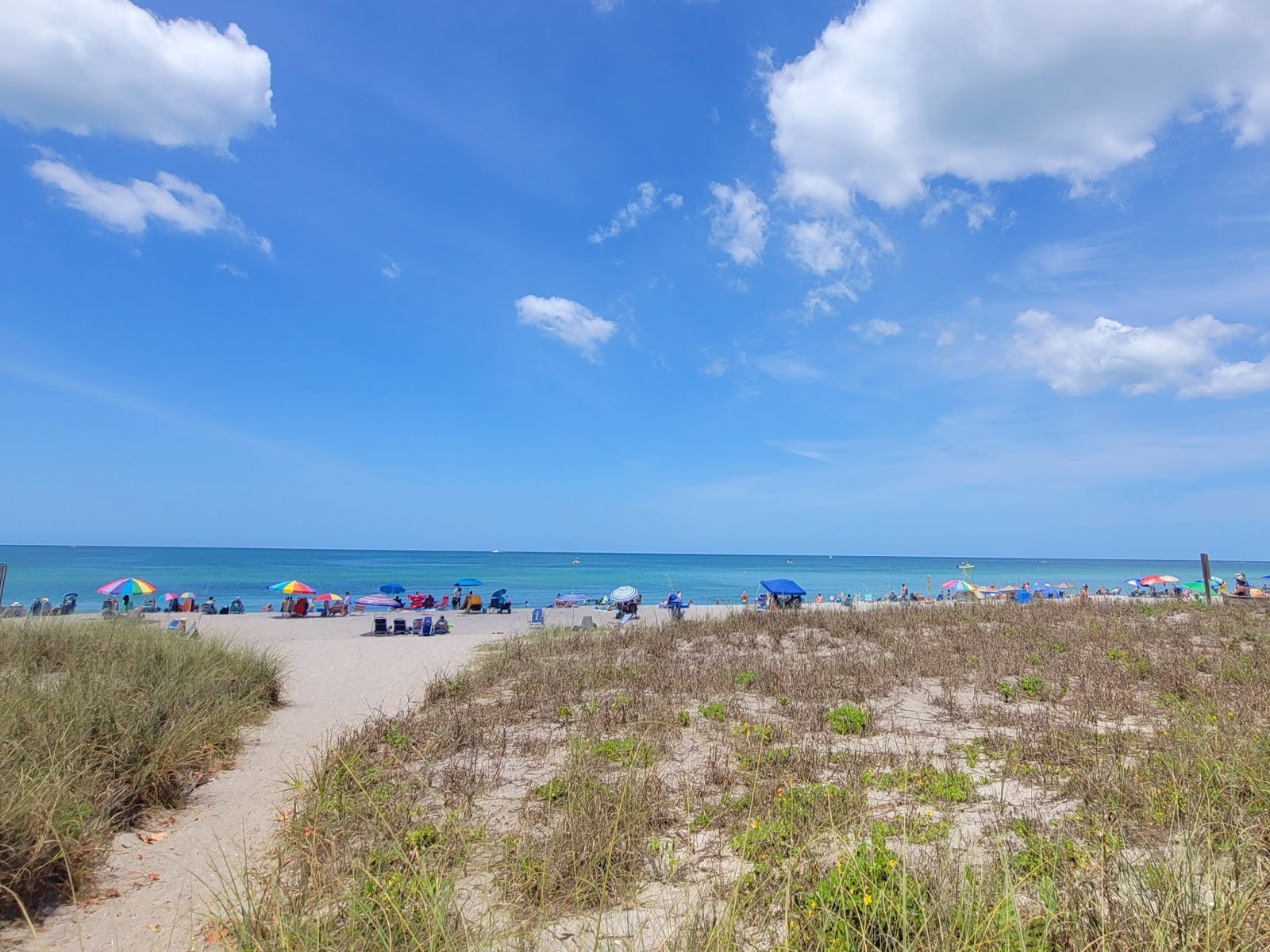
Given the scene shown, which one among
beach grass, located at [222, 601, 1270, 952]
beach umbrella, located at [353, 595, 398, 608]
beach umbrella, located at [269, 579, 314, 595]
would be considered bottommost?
beach umbrella, located at [353, 595, 398, 608]

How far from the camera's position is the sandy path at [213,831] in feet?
12.8

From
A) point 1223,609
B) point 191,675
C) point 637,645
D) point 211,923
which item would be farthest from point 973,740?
point 1223,609

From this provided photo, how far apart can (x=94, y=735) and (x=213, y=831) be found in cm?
155

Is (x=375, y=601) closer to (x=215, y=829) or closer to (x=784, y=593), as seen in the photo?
(x=784, y=593)

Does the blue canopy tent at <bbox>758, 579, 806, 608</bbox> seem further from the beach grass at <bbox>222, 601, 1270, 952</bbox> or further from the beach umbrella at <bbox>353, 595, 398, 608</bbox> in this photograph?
the beach umbrella at <bbox>353, 595, 398, 608</bbox>

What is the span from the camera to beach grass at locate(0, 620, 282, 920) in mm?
4215

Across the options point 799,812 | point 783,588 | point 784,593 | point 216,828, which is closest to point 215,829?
point 216,828

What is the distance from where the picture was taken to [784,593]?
77.4 feet

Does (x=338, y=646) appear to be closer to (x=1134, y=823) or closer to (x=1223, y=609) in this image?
(x=1134, y=823)

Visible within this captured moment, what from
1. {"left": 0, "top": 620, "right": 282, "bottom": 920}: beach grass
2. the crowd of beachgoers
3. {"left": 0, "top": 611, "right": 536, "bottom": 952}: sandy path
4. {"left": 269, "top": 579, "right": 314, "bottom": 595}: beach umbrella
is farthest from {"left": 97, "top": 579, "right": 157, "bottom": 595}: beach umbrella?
{"left": 0, "top": 620, "right": 282, "bottom": 920}: beach grass

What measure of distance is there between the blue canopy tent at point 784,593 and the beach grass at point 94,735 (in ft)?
56.3

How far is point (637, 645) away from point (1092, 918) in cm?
1017

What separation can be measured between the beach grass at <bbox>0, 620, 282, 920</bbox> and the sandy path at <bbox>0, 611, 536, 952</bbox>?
7.6 inches

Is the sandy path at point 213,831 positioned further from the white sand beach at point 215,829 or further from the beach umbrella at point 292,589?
the beach umbrella at point 292,589
